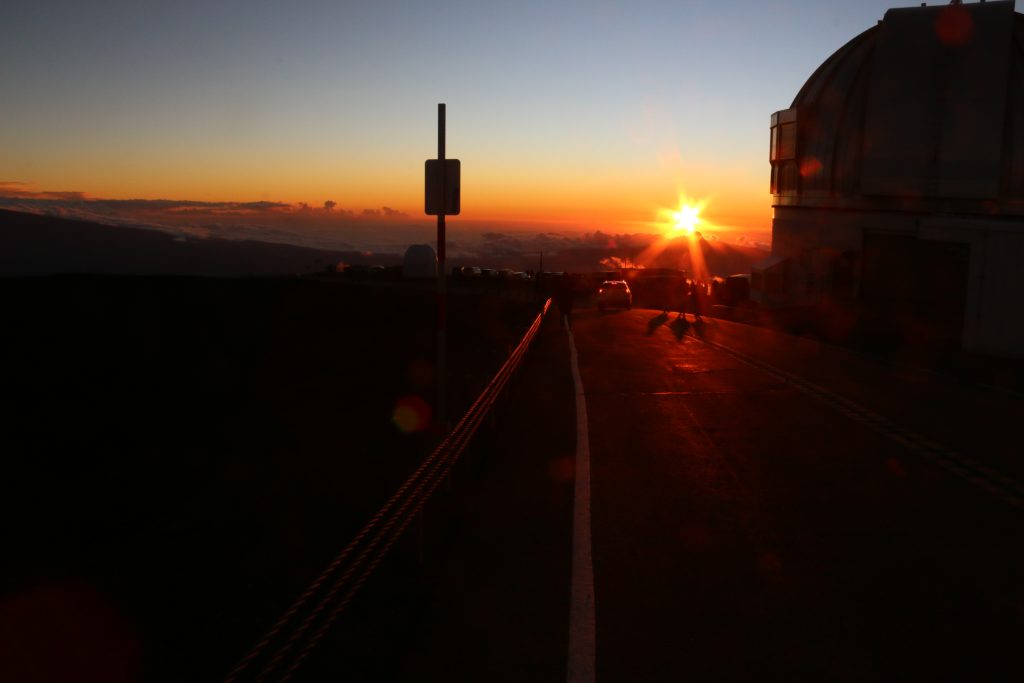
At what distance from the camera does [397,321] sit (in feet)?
145

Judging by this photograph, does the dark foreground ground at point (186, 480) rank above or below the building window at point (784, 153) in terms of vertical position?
below

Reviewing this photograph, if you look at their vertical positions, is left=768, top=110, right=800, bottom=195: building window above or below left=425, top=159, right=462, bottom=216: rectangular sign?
above

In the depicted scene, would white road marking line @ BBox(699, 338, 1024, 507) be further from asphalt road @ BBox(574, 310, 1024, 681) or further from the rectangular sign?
the rectangular sign

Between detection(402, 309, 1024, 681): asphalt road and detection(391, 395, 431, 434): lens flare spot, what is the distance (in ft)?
8.93

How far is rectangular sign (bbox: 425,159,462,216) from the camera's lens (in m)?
10.0

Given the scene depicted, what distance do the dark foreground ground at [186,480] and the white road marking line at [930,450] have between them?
532 cm

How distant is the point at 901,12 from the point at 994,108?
19.3 feet

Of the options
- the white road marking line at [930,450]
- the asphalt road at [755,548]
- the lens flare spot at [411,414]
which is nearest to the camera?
the asphalt road at [755,548]

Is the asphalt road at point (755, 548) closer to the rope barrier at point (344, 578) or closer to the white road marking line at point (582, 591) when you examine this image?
the white road marking line at point (582, 591)

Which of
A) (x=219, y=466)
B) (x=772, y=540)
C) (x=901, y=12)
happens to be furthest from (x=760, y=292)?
(x=772, y=540)

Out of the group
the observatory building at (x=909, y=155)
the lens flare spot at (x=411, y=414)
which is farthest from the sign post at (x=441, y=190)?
the observatory building at (x=909, y=155)

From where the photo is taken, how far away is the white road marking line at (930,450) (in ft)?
27.2

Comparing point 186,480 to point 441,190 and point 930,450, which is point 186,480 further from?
point 930,450

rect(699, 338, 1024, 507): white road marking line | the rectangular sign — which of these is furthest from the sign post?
rect(699, 338, 1024, 507): white road marking line
